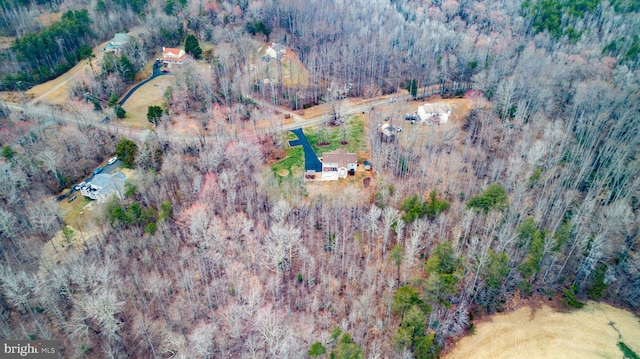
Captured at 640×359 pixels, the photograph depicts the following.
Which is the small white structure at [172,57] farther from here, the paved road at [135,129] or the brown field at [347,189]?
the brown field at [347,189]

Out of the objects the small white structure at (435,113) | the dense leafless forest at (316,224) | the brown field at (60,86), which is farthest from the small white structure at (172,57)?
the small white structure at (435,113)

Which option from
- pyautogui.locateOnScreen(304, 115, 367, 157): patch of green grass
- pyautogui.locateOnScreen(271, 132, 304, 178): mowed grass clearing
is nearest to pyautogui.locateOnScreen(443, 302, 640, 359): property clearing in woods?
pyautogui.locateOnScreen(271, 132, 304, 178): mowed grass clearing

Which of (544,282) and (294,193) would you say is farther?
(294,193)

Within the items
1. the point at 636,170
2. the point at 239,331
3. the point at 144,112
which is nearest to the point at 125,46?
the point at 144,112

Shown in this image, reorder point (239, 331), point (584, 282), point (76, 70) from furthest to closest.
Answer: point (76, 70) → point (584, 282) → point (239, 331)

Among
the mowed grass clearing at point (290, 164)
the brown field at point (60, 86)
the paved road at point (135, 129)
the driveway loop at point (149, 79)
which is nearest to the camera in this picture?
the mowed grass clearing at point (290, 164)

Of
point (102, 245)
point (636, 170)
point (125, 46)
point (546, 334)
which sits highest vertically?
point (125, 46)

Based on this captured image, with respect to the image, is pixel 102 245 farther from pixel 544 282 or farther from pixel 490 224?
pixel 544 282
